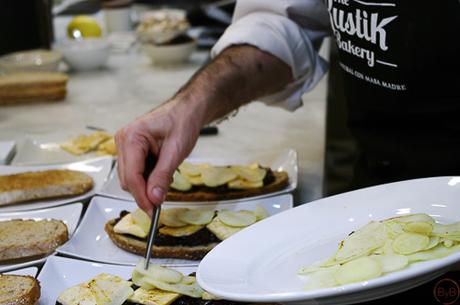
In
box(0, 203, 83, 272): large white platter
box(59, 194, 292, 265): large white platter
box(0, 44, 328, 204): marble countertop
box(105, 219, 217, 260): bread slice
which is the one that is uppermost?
box(105, 219, 217, 260): bread slice

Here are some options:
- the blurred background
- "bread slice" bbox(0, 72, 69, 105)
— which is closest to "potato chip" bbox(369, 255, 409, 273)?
"bread slice" bbox(0, 72, 69, 105)

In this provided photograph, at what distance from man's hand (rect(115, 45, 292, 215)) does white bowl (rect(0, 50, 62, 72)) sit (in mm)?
1106

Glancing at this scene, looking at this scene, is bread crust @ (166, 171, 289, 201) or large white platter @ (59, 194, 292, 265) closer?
large white platter @ (59, 194, 292, 265)

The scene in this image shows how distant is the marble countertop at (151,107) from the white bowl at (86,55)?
0.10ft

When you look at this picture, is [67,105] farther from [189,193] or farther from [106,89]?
[189,193]

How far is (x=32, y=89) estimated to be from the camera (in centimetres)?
220

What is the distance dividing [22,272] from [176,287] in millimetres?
296

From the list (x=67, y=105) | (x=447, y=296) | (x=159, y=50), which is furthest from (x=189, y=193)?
(x=159, y=50)

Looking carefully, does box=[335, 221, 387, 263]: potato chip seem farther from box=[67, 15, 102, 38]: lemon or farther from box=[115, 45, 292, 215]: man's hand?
box=[67, 15, 102, 38]: lemon

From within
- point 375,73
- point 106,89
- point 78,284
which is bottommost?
point 106,89

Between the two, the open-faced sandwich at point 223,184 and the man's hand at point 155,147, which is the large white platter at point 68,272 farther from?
the open-faced sandwich at point 223,184

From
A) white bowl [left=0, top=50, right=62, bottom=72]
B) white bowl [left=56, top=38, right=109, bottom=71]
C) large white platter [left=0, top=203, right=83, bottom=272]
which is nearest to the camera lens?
large white platter [left=0, top=203, right=83, bottom=272]

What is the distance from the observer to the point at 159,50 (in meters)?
2.54

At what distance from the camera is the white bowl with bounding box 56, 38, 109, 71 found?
2539 mm
